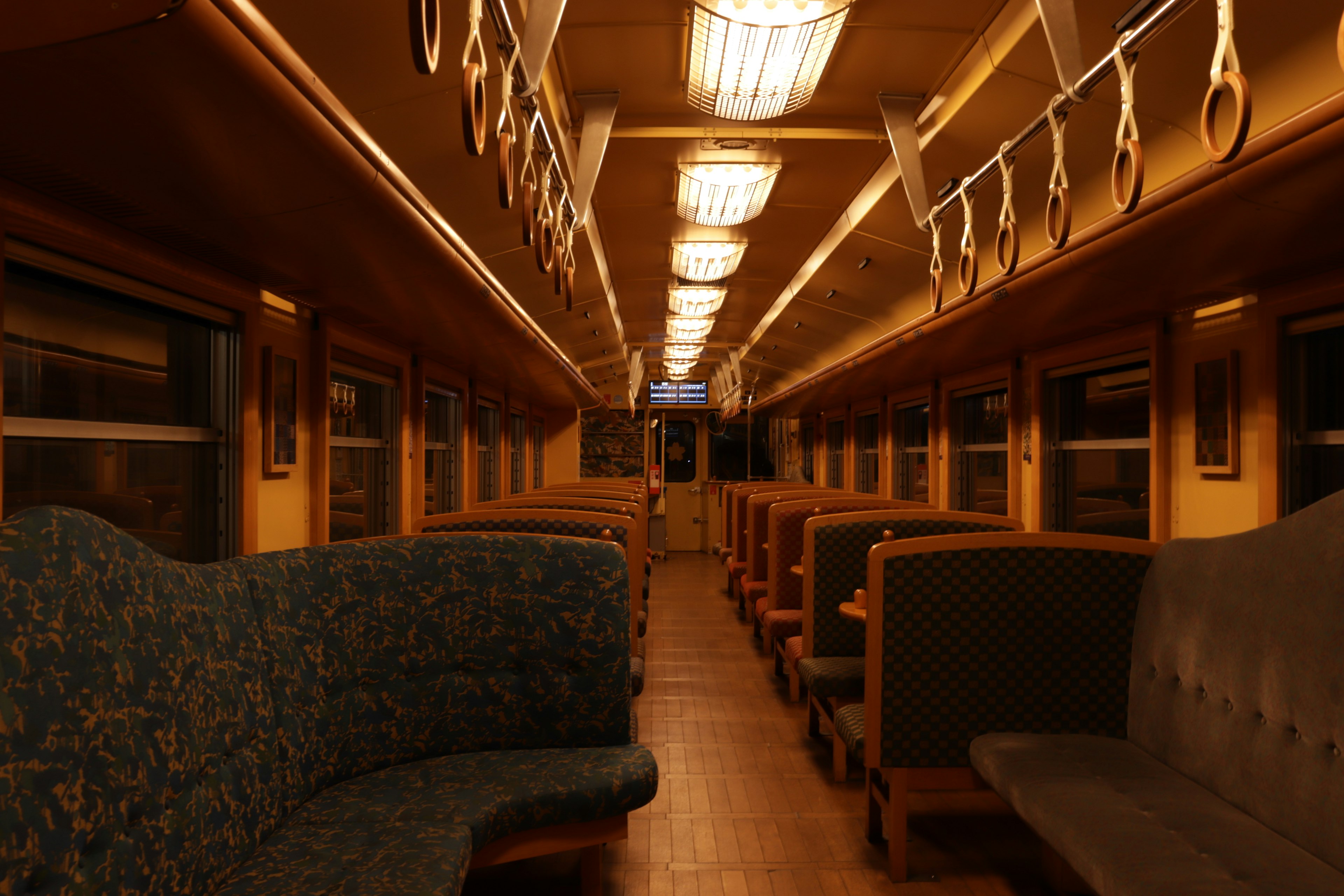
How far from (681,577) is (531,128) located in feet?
26.5

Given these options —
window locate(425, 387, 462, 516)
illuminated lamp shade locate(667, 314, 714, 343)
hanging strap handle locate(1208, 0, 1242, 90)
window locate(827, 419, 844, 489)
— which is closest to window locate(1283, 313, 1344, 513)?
hanging strap handle locate(1208, 0, 1242, 90)

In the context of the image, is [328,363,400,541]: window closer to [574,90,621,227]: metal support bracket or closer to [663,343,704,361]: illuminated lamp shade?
[574,90,621,227]: metal support bracket

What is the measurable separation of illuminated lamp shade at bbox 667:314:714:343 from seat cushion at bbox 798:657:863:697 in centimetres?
466

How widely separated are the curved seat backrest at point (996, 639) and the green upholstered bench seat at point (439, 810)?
2.67ft

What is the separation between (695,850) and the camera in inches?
101

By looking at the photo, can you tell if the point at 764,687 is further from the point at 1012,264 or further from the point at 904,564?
the point at 1012,264

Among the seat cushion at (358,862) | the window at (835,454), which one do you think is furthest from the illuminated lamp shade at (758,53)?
A: the window at (835,454)

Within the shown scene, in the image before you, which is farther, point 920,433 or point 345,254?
point 920,433

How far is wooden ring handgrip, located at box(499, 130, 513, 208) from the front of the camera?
1979 millimetres

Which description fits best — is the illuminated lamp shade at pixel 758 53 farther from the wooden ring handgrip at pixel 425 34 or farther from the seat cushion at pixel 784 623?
the seat cushion at pixel 784 623

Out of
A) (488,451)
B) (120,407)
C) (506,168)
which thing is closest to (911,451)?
(488,451)

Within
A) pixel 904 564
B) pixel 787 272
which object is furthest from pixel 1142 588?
pixel 787 272

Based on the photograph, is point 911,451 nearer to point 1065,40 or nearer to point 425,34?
point 1065,40

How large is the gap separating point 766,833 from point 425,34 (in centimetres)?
251
